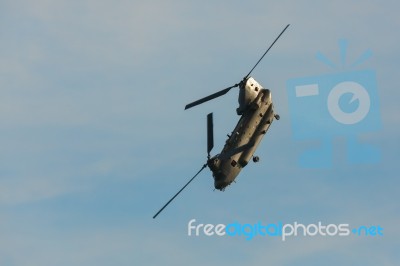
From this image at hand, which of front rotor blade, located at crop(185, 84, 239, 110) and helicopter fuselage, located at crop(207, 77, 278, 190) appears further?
front rotor blade, located at crop(185, 84, 239, 110)

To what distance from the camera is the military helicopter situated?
420 ft

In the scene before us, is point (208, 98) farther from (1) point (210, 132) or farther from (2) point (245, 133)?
(2) point (245, 133)

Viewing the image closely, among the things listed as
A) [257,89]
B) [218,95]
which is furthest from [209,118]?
[257,89]

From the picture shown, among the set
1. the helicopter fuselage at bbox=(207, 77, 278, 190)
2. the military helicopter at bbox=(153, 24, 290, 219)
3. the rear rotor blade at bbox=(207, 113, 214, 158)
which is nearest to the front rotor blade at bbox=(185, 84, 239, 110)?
the military helicopter at bbox=(153, 24, 290, 219)

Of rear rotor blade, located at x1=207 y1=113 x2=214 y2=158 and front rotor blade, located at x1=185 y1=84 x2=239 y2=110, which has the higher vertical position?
front rotor blade, located at x1=185 y1=84 x2=239 y2=110

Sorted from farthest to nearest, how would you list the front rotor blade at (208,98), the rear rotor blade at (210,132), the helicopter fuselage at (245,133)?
the front rotor blade at (208,98), the helicopter fuselage at (245,133), the rear rotor blade at (210,132)

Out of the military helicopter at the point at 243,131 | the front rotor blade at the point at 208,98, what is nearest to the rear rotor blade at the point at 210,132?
the military helicopter at the point at 243,131

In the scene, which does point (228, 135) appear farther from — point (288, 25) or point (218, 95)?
point (288, 25)

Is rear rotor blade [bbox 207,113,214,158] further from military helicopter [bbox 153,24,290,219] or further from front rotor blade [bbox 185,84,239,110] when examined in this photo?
front rotor blade [bbox 185,84,239,110]

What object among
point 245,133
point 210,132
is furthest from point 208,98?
point 245,133

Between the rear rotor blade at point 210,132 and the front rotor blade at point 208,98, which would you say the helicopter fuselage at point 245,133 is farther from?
the front rotor blade at point 208,98

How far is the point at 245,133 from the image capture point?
431ft

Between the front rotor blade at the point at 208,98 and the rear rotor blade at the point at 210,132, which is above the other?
the front rotor blade at the point at 208,98

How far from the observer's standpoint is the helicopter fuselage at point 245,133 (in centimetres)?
12850
